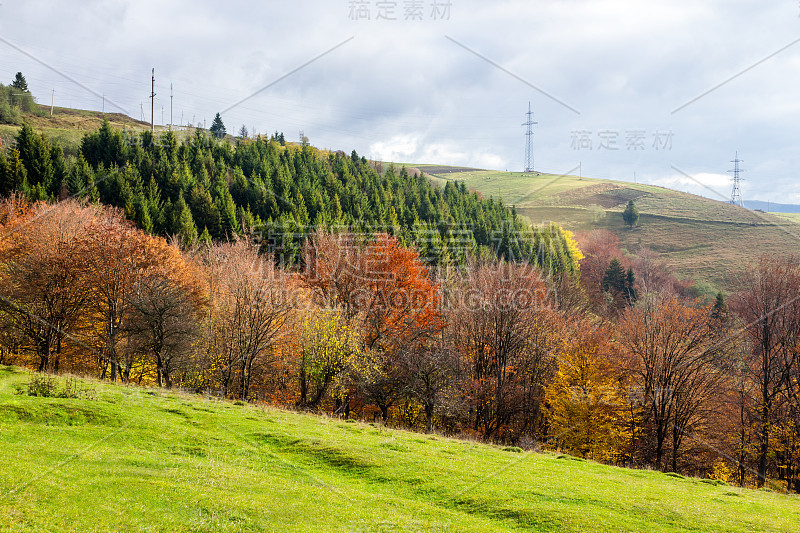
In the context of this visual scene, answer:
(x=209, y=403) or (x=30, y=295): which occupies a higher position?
(x=30, y=295)

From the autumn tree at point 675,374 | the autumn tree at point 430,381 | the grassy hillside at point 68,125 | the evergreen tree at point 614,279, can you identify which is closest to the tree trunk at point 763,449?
the autumn tree at point 675,374

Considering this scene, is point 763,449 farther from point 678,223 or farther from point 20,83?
point 20,83

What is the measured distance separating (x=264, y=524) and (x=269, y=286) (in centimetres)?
3005

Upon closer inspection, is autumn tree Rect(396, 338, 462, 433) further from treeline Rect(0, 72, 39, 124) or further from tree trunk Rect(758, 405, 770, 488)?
treeline Rect(0, 72, 39, 124)

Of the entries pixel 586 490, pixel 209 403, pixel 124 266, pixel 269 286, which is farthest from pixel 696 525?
pixel 124 266

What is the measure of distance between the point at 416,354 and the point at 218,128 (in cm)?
12140

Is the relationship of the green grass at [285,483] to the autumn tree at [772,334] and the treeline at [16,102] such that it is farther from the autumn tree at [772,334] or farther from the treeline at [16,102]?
the treeline at [16,102]

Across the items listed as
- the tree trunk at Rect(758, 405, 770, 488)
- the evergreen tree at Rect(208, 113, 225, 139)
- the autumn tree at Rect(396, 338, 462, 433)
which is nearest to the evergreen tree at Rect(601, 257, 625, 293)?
the tree trunk at Rect(758, 405, 770, 488)

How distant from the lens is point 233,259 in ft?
151

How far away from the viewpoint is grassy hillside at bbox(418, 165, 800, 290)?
118000 mm

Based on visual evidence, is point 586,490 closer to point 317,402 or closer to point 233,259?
point 317,402

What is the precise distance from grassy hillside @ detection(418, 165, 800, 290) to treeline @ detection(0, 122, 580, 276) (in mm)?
39048

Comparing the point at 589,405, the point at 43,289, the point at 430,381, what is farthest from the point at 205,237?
the point at 589,405

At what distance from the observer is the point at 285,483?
13.8 meters
